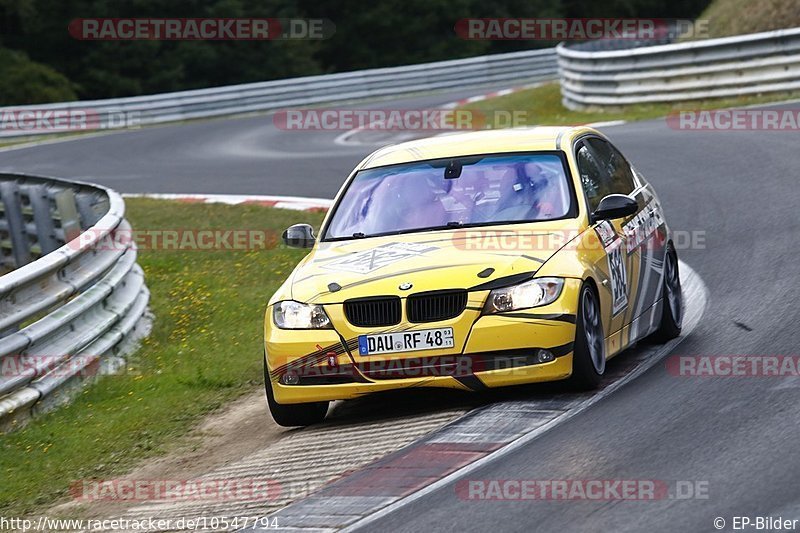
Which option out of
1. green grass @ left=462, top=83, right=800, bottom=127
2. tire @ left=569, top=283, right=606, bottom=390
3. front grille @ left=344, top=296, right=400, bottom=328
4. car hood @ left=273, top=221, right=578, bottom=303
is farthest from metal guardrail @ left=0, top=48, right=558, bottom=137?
tire @ left=569, top=283, right=606, bottom=390

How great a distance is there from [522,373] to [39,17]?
138 ft

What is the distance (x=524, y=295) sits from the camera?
309 inches

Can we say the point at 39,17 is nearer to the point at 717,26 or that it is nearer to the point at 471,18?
the point at 471,18

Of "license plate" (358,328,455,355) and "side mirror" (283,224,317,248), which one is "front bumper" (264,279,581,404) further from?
"side mirror" (283,224,317,248)

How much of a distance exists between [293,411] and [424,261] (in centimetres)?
118

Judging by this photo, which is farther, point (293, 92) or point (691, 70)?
point (293, 92)

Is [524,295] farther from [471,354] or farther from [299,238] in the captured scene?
[299,238]

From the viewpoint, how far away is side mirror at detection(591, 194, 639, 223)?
8633mm

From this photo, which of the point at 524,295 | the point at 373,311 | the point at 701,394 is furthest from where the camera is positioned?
the point at 373,311

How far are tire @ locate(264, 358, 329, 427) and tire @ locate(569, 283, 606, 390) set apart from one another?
5.08 feet

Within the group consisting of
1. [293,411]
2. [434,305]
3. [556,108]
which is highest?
[434,305]

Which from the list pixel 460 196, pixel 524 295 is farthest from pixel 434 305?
pixel 460 196

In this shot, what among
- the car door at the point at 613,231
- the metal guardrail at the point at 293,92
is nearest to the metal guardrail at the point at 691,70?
the metal guardrail at the point at 293,92

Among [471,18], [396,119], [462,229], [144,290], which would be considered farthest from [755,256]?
[471,18]
